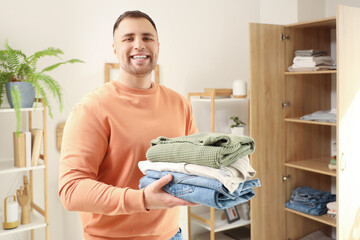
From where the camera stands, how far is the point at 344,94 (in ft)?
8.57

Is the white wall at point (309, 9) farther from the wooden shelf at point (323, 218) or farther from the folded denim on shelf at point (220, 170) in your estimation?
the folded denim on shelf at point (220, 170)

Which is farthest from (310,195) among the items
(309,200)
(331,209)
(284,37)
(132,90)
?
(132,90)

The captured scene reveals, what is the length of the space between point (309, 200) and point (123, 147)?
2202 mm

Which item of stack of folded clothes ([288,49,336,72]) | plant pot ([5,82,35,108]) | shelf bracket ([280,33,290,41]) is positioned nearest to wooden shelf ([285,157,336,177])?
stack of folded clothes ([288,49,336,72])

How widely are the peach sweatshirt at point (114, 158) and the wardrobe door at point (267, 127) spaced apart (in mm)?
1662

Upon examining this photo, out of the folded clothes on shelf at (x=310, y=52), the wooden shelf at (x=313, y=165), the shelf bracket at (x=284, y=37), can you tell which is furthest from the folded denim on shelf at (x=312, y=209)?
the shelf bracket at (x=284, y=37)

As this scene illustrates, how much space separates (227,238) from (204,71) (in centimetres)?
146

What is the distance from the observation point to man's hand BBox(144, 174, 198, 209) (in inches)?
44.4

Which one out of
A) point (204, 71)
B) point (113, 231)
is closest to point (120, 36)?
point (113, 231)

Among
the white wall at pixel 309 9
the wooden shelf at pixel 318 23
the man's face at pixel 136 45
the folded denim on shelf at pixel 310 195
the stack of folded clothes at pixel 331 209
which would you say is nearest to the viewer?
the man's face at pixel 136 45

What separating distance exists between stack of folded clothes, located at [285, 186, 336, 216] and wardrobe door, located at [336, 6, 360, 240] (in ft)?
1.03

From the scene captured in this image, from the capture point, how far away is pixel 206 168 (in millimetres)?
1099

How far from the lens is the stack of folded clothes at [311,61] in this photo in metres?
2.99

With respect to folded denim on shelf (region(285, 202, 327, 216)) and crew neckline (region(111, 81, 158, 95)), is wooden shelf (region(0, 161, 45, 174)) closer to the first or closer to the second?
crew neckline (region(111, 81, 158, 95))
